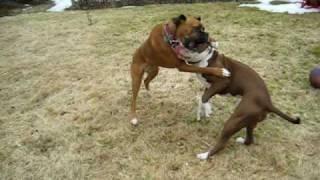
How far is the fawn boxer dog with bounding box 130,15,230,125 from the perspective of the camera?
12.1 feet

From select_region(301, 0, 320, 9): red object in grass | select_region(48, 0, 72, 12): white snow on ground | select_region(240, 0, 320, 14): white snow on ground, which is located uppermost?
select_region(301, 0, 320, 9): red object in grass

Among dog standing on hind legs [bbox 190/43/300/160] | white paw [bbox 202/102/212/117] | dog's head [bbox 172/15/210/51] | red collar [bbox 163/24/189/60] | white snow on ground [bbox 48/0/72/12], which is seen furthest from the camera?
white snow on ground [bbox 48/0/72/12]

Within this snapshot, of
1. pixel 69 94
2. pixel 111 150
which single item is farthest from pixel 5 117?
pixel 111 150

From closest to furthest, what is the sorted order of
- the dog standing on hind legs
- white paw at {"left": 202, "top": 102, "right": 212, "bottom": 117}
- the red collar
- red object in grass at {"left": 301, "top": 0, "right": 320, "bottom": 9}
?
1. the dog standing on hind legs
2. the red collar
3. white paw at {"left": 202, "top": 102, "right": 212, "bottom": 117}
4. red object in grass at {"left": 301, "top": 0, "right": 320, "bottom": 9}

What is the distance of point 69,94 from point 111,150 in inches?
54.3

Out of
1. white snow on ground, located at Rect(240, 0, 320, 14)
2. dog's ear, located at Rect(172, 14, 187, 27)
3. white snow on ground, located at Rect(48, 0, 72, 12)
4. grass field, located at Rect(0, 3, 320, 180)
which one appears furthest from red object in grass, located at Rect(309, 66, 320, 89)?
white snow on ground, located at Rect(48, 0, 72, 12)

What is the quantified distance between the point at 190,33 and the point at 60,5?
356 inches

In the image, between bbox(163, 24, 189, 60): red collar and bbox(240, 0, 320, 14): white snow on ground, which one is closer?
bbox(163, 24, 189, 60): red collar

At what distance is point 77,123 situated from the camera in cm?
454

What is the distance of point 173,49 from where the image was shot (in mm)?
3861

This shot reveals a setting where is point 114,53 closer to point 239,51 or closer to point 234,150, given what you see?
point 239,51

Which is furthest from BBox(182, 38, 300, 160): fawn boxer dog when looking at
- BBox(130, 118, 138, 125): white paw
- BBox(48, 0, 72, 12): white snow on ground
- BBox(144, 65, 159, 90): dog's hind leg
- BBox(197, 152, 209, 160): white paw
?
BBox(48, 0, 72, 12): white snow on ground

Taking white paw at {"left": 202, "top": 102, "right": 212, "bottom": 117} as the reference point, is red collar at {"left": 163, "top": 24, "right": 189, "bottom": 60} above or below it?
above

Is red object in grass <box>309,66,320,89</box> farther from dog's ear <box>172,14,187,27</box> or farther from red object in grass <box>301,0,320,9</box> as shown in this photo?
red object in grass <box>301,0,320,9</box>
